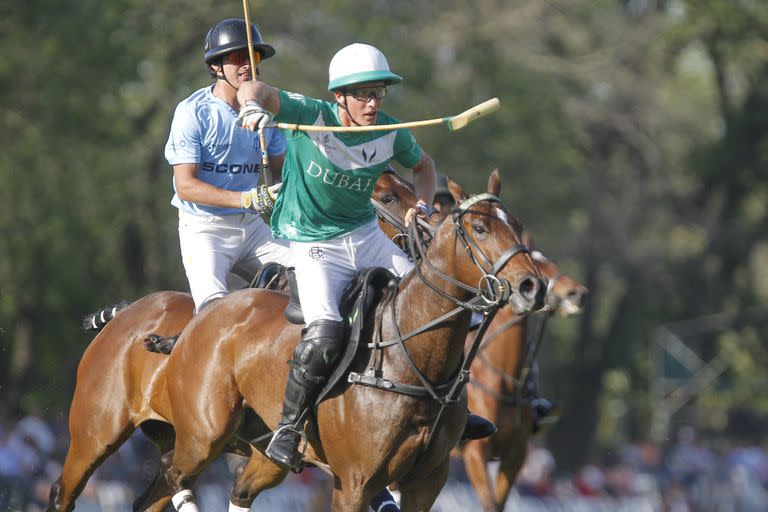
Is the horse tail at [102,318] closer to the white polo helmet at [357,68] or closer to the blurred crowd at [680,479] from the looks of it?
the white polo helmet at [357,68]

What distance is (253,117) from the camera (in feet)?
20.8

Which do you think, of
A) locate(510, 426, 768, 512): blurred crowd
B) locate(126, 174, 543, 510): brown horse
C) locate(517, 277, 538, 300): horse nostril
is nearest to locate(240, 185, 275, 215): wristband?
locate(126, 174, 543, 510): brown horse

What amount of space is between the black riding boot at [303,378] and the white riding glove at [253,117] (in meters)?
1.19

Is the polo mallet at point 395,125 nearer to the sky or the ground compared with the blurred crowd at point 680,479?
nearer to the sky

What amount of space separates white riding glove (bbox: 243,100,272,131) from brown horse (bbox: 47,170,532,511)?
2.34m

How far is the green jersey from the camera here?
7035mm

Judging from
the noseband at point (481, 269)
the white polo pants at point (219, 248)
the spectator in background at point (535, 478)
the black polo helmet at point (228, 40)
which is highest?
the black polo helmet at point (228, 40)

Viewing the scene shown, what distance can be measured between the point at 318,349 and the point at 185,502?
1.80 meters

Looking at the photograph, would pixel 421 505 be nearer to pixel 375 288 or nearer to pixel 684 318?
pixel 375 288

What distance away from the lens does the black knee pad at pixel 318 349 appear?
688cm

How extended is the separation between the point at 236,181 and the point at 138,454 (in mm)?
10533

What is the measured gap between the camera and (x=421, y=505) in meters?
7.21

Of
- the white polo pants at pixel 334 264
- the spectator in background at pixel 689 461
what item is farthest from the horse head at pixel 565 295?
the spectator in background at pixel 689 461

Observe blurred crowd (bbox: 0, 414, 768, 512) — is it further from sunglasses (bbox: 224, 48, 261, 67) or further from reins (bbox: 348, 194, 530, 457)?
sunglasses (bbox: 224, 48, 261, 67)
